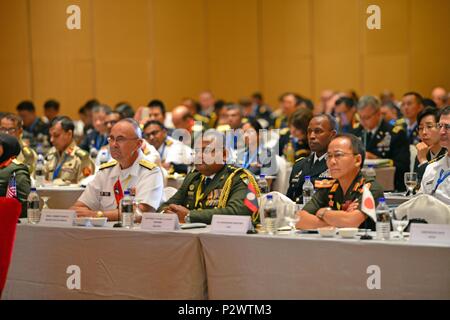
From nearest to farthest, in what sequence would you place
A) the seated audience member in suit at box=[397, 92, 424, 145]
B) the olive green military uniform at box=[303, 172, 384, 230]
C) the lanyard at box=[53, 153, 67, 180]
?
1. the olive green military uniform at box=[303, 172, 384, 230]
2. the lanyard at box=[53, 153, 67, 180]
3. the seated audience member in suit at box=[397, 92, 424, 145]

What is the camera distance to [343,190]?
4.55 m

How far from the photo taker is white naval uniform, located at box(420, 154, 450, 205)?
182 inches

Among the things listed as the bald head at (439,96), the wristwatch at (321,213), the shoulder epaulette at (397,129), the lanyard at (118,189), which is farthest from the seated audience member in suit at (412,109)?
the wristwatch at (321,213)

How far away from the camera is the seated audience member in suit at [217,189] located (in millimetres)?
4793

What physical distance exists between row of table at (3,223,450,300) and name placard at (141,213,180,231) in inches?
2.1

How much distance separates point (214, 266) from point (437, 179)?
1459 millimetres

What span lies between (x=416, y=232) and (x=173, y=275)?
4.37 feet

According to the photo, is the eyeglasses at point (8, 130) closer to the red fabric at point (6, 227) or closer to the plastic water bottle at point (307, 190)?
the plastic water bottle at point (307, 190)

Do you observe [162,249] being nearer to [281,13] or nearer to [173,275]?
[173,275]

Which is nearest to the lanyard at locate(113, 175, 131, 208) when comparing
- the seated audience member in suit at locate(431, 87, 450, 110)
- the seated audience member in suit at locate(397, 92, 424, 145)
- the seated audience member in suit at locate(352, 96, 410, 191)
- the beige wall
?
the seated audience member in suit at locate(352, 96, 410, 191)

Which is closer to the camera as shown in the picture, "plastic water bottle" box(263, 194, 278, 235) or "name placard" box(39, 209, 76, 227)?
"plastic water bottle" box(263, 194, 278, 235)

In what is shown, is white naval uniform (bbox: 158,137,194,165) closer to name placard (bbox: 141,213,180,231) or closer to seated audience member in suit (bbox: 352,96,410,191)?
seated audience member in suit (bbox: 352,96,410,191)
